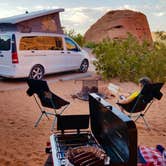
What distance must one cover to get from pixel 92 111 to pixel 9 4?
7.07m

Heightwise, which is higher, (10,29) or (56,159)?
(10,29)

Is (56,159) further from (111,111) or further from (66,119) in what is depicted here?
(66,119)

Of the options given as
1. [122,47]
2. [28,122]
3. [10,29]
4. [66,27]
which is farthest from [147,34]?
[28,122]

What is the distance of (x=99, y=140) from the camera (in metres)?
3.59

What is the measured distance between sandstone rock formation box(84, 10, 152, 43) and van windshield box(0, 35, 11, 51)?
15504mm

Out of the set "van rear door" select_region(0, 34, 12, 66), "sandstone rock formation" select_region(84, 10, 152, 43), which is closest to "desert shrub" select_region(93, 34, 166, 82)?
"van rear door" select_region(0, 34, 12, 66)

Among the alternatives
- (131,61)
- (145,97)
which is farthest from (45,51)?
(145,97)

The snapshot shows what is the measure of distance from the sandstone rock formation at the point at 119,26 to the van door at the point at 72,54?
13.0 metres

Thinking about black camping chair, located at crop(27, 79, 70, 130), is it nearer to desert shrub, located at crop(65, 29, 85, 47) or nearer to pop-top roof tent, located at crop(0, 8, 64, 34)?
pop-top roof tent, located at crop(0, 8, 64, 34)

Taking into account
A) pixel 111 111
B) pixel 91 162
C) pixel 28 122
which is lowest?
pixel 28 122

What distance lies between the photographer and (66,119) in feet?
13.5

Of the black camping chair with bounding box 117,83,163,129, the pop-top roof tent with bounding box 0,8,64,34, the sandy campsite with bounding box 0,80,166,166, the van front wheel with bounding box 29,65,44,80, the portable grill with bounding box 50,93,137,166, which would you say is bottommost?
the sandy campsite with bounding box 0,80,166,166

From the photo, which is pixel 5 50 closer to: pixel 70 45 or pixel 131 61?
pixel 70 45

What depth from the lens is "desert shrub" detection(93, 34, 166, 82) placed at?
11.3 metres
